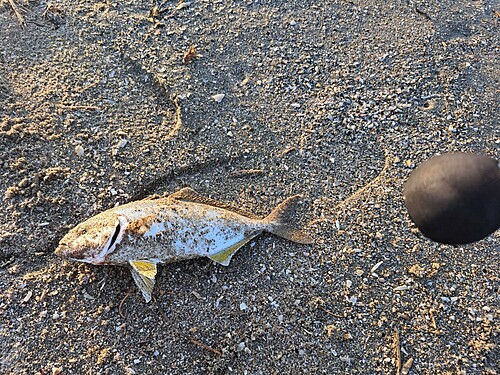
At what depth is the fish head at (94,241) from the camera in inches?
122

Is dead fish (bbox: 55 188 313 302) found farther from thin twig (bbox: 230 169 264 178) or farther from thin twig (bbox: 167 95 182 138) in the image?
thin twig (bbox: 167 95 182 138)

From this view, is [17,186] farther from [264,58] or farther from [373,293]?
[373,293]

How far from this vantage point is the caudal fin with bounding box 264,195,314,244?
138 inches

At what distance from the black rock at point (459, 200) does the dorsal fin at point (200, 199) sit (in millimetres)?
1779

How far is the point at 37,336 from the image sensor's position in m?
3.14

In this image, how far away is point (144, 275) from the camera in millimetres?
3227

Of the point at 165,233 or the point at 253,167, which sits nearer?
the point at 165,233

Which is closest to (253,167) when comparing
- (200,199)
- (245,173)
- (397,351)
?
(245,173)

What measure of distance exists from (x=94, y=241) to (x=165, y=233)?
510 millimetres

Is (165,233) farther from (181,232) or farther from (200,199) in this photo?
(200,199)

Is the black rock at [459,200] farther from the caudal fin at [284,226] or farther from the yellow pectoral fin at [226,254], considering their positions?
the yellow pectoral fin at [226,254]

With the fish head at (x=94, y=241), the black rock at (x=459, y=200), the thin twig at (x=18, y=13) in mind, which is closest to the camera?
the black rock at (x=459, y=200)

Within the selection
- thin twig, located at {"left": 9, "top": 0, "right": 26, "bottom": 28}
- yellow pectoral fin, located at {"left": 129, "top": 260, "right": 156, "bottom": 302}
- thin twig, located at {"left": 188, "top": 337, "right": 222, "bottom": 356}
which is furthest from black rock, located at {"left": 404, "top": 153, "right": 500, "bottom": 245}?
thin twig, located at {"left": 9, "top": 0, "right": 26, "bottom": 28}

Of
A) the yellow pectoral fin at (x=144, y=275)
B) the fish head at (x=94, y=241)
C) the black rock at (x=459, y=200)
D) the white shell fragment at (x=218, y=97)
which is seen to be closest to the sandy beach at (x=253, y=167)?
the white shell fragment at (x=218, y=97)
